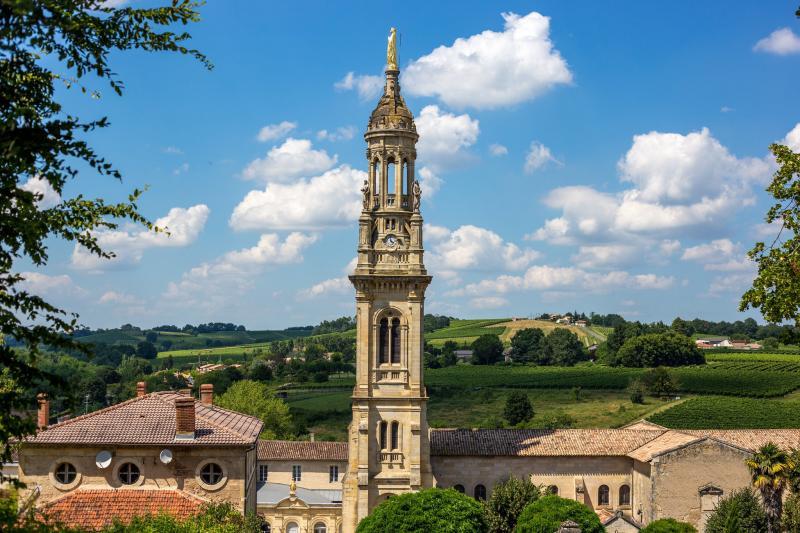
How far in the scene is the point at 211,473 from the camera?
34.3 m

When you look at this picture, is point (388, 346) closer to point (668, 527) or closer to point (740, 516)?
point (668, 527)

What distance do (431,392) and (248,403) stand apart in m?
37.1

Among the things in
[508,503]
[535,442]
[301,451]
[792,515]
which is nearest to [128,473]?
[508,503]

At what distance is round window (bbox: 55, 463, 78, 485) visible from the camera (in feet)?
113

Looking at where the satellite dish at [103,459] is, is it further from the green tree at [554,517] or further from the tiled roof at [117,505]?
the green tree at [554,517]

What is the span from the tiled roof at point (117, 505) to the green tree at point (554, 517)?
60.5 feet

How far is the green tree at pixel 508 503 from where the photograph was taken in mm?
47469

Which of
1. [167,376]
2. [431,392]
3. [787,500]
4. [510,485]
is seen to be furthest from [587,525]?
[167,376]

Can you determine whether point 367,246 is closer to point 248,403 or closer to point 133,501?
point 133,501

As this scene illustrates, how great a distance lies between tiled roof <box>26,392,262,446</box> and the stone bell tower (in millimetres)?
12155

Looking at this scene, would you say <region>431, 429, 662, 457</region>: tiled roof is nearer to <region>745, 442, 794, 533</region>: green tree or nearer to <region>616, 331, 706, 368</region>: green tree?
<region>745, 442, 794, 533</region>: green tree

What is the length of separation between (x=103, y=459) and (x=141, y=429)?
1.83 metres

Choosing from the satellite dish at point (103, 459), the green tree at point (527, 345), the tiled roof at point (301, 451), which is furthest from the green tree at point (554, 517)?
the green tree at point (527, 345)

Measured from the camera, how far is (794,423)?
7669 cm
